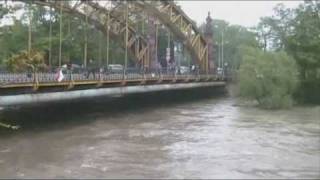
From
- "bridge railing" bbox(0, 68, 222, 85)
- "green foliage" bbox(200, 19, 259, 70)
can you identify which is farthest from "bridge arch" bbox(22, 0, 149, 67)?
"green foliage" bbox(200, 19, 259, 70)

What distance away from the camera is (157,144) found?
4034 cm

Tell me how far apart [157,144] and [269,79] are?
36910mm

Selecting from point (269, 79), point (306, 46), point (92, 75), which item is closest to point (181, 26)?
point (306, 46)

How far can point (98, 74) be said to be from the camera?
55.4 meters

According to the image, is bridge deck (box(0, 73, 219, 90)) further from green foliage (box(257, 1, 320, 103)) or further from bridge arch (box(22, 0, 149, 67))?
green foliage (box(257, 1, 320, 103))

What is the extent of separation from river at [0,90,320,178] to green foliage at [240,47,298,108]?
5.84 meters

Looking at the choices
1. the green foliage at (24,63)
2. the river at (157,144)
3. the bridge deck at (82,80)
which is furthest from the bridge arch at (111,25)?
the green foliage at (24,63)

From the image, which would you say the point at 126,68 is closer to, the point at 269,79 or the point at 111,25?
the point at 269,79

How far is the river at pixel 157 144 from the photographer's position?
30.2m

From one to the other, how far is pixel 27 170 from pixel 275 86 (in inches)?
1918

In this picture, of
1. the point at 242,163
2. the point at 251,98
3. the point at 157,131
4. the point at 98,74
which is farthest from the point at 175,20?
the point at 242,163

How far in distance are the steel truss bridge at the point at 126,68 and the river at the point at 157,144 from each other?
3216mm

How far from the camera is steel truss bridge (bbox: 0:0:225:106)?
4375cm

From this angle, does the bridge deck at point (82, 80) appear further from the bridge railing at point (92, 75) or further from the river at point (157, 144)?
the river at point (157, 144)
